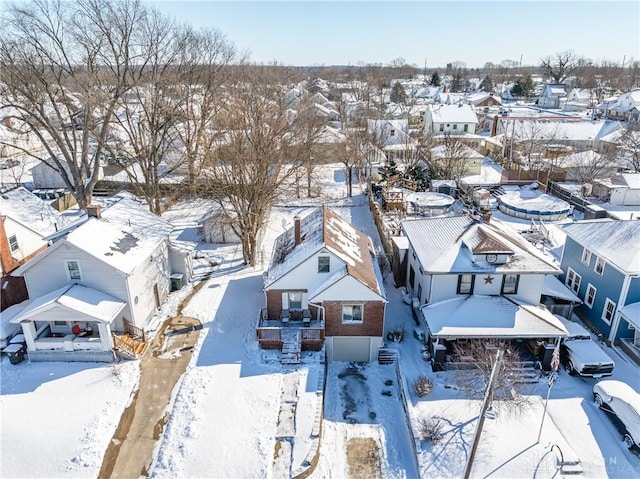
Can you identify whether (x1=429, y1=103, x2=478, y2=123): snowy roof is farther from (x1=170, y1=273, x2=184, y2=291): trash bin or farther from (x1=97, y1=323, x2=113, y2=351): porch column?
(x1=97, y1=323, x2=113, y2=351): porch column

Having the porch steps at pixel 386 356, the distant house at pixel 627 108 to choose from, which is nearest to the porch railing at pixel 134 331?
the porch steps at pixel 386 356

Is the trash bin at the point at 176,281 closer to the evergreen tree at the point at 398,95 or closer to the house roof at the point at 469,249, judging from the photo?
the house roof at the point at 469,249

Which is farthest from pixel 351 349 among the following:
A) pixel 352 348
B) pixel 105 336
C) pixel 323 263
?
pixel 105 336

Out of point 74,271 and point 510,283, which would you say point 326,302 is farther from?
point 74,271

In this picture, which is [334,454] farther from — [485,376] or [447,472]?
[485,376]

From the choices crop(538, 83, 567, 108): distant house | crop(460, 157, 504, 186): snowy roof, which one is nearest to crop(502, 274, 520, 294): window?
crop(460, 157, 504, 186): snowy roof

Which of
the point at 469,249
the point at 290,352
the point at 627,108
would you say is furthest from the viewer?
the point at 627,108

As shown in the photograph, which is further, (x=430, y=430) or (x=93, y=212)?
(x=93, y=212)
